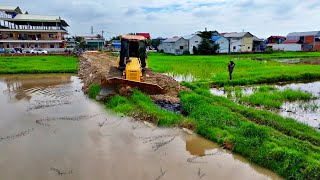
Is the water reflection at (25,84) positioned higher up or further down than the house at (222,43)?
further down

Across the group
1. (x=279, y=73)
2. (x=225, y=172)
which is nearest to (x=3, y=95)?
(x=225, y=172)

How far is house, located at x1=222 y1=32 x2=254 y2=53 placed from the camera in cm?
6022

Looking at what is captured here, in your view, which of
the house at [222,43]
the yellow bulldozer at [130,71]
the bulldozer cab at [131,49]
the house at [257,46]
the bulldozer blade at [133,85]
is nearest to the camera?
the bulldozer blade at [133,85]

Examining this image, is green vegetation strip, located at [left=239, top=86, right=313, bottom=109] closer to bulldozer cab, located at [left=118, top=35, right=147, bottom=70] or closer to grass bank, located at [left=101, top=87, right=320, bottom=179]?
grass bank, located at [left=101, top=87, right=320, bottom=179]

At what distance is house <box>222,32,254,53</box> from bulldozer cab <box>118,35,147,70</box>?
159 feet

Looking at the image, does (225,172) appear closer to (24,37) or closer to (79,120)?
(79,120)

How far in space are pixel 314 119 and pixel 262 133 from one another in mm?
4158

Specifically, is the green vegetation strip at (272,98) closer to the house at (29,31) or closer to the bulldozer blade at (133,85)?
the bulldozer blade at (133,85)

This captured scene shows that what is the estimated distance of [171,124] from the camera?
977 centimetres

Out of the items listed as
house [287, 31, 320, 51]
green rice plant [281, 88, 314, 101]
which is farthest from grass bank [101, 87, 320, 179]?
house [287, 31, 320, 51]

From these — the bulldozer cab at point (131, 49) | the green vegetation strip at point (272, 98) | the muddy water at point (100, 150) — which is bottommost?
the muddy water at point (100, 150)

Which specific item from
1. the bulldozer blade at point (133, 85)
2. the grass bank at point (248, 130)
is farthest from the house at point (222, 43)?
the grass bank at point (248, 130)

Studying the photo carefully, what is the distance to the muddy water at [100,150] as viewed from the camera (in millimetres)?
6598

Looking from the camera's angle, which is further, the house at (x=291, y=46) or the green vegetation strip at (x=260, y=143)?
the house at (x=291, y=46)
